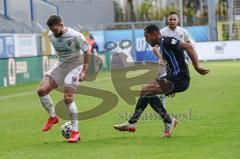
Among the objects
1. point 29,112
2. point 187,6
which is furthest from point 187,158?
point 187,6

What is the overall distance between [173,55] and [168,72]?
0.43 m

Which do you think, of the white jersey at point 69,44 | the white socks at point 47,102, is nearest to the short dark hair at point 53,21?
the white jersey at point 69,44

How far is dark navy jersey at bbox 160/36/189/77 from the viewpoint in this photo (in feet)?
37.5

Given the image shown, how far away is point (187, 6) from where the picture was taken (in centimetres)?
8462

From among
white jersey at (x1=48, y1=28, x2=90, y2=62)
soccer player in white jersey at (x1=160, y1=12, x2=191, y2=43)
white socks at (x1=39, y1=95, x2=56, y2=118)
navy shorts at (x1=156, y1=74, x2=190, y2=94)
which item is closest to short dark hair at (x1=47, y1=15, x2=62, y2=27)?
white jersey at (x1=48, y1=28, x2=90, y2=62)

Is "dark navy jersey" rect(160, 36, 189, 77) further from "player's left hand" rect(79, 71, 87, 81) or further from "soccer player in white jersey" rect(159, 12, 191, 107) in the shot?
"soccer player in white jersey" rect(159, 12, 191, 107)

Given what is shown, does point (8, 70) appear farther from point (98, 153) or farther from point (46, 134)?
point (98, 153)

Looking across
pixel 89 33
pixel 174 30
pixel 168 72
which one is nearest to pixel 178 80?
pixel 168 72

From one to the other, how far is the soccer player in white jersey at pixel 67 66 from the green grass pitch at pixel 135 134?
52 cm

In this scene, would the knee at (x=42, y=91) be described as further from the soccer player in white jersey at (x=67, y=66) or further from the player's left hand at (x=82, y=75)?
the player's left hand at (x=82, y=75)

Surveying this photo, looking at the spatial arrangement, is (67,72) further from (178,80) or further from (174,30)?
(174,30)

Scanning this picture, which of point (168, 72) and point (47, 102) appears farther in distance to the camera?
point (47, 102)

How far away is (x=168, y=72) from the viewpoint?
1187 centimetres

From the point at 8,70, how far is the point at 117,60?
1394 cm
